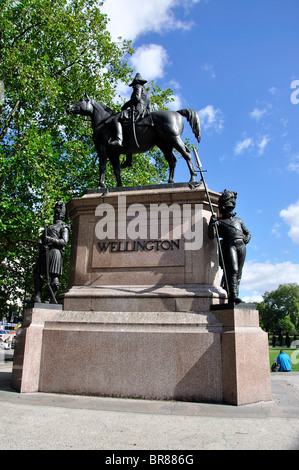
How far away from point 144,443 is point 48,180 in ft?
50.0

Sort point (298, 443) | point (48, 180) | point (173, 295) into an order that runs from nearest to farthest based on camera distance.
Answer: point (298, 443) → point (173, 295) → point (48, 180)

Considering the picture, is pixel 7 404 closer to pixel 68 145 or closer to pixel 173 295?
pixel 173 295

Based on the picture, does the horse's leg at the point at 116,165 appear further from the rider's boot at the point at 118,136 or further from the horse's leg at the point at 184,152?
the horse's leg at the point at 184,152

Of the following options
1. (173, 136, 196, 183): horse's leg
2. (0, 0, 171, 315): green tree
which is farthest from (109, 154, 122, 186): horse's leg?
(0, 0, 171, 315): green tree

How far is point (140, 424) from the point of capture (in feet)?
15.4

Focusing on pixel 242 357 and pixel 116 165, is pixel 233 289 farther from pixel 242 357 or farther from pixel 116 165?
pixel 116 165

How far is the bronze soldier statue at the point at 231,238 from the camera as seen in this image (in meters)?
7.05

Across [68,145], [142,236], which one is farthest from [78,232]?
[68,145]

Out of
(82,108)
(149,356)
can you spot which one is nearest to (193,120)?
(82,108)

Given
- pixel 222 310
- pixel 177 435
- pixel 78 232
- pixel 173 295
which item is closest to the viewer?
pixel 177 435

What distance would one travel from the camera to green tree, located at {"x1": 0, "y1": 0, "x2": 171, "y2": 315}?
55.9 feet

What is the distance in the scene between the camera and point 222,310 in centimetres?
666

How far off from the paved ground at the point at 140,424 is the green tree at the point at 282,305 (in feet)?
349

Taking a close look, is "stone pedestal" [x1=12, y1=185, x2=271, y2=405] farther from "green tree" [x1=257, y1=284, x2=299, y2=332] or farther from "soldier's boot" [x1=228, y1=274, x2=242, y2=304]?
"green tree" [x1=257, y1=284, x2=299, y2=332]
